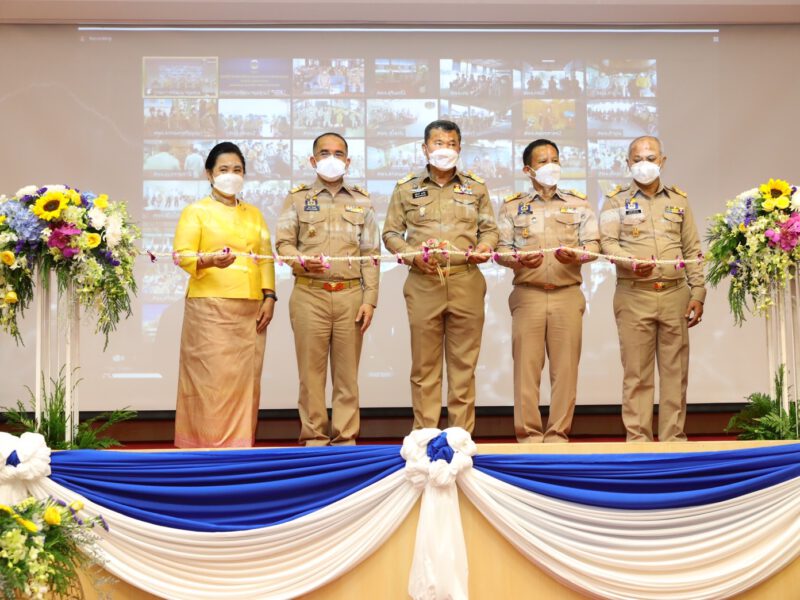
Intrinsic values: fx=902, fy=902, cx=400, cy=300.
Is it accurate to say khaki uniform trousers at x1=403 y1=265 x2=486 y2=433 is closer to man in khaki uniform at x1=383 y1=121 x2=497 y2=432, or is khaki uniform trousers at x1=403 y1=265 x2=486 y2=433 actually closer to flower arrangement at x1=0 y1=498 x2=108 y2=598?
man in khaki uniform at x1=383 y1=121 x2=497 y2=432

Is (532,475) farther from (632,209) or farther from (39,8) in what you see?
(39,8)

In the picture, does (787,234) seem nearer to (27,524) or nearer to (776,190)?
(776,190)

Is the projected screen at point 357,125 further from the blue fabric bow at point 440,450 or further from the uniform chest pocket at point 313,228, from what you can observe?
the blue fabric bow at point 440,450

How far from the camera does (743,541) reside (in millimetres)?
3607

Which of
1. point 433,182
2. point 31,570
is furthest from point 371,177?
point 31,570

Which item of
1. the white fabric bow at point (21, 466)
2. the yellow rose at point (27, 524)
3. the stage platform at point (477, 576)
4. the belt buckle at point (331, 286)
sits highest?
the belt buckle at point (331, 286)

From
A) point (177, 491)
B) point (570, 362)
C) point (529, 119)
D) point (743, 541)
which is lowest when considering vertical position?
point (743, 541)

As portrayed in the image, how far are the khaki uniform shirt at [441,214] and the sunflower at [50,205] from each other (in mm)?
1722

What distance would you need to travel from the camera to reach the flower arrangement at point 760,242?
4.03 meters

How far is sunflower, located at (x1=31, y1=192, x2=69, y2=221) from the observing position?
12.0 ft

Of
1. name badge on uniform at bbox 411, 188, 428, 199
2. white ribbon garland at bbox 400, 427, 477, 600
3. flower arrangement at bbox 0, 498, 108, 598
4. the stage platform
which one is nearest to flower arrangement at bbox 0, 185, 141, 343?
flower arrangement at bbox 0, 498, 108, 598

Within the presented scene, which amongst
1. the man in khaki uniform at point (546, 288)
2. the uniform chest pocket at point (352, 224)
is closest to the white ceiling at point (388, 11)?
the man in khaki uniform at point (546, 288)

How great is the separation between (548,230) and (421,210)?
69cm

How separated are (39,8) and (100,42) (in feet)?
1.56
